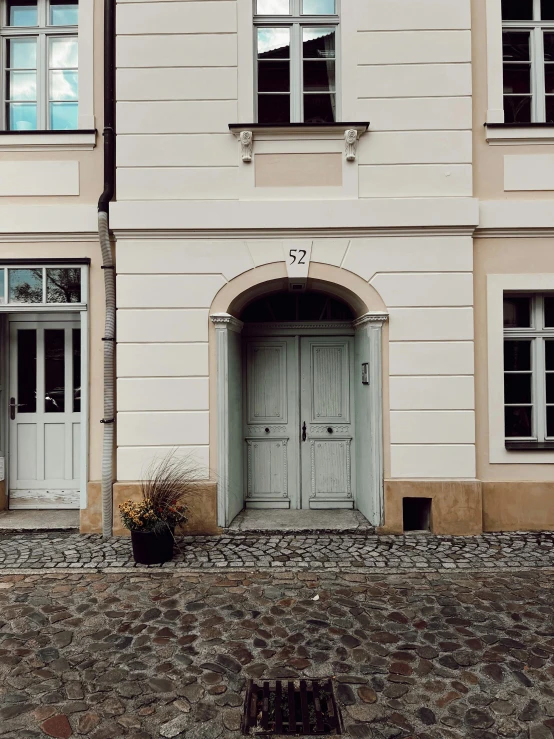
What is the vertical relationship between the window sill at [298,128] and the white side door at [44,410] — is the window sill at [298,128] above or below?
above

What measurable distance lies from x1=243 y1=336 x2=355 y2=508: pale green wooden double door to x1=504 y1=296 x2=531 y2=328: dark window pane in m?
1.79

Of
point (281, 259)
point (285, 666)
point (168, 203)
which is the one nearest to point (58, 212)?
point (168, 203)

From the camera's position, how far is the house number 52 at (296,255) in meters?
5.20

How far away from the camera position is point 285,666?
2.89 metres

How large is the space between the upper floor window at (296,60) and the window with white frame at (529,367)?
120 inches

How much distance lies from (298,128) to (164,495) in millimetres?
4037

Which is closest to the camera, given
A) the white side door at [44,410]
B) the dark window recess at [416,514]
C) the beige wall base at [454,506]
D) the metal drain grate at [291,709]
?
the metal drain grate at [291,709]

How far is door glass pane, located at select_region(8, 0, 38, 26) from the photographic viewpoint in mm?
5555

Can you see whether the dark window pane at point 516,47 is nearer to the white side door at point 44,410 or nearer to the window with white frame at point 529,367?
the window with white frame at point 529,367

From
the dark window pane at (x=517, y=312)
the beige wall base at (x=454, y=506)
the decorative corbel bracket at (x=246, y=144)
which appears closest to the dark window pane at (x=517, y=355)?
the dark window pane at (x=517, y=312)

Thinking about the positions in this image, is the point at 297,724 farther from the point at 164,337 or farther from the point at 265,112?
the point at 265,112

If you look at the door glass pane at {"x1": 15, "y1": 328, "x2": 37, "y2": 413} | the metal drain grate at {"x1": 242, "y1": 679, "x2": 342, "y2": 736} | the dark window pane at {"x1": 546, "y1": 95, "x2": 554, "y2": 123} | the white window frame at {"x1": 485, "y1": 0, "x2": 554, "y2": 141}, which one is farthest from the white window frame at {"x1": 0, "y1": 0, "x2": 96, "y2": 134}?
the metal drain grate at {"x1": 242, "y1": 679, "x2": 342, "y2": 736}

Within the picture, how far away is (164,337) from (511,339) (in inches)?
151

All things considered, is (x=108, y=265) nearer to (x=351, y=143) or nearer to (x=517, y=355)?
(x=351, y=143)
